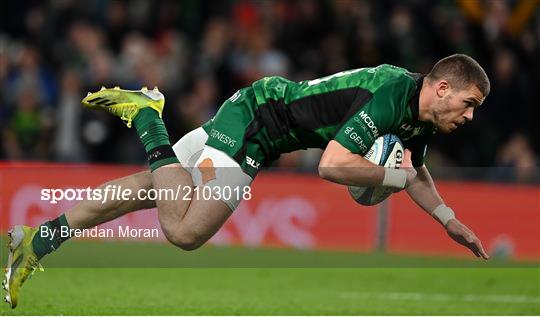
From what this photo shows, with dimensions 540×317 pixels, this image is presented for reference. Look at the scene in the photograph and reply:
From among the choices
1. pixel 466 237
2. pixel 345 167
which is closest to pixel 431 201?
pixel 466 237

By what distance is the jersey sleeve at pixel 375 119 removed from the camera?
8.12 meters

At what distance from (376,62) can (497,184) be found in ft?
8.65

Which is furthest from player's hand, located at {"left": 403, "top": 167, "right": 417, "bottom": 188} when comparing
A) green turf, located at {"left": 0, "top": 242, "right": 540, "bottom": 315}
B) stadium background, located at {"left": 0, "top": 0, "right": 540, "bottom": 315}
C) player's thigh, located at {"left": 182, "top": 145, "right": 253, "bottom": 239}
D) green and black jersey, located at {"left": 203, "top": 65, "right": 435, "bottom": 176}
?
stadium background, located at {"left": 0, "top": 0, "right": 540, "bottom": 315}

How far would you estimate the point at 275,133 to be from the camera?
870 centimetres

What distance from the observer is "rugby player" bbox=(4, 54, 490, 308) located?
27.1 ft

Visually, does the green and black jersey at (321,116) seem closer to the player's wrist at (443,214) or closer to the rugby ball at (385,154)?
the rugby ball at (385,154)

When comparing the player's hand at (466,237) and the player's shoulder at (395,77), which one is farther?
the player's hand at (466,237)

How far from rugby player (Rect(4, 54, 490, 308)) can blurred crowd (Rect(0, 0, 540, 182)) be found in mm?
7177

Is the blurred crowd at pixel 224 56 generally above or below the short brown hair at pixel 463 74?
below

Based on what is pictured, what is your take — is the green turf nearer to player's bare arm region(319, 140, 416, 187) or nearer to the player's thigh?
the player's thigh

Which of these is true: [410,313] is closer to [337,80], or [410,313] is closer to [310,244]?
[337,80]

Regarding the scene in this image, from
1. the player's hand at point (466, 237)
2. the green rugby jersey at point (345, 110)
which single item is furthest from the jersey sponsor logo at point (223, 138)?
the player's hand at point (466, 237)

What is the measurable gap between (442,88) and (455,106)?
0.15 metres

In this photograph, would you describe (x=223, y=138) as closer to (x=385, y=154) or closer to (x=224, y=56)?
(x=385, y=154)
